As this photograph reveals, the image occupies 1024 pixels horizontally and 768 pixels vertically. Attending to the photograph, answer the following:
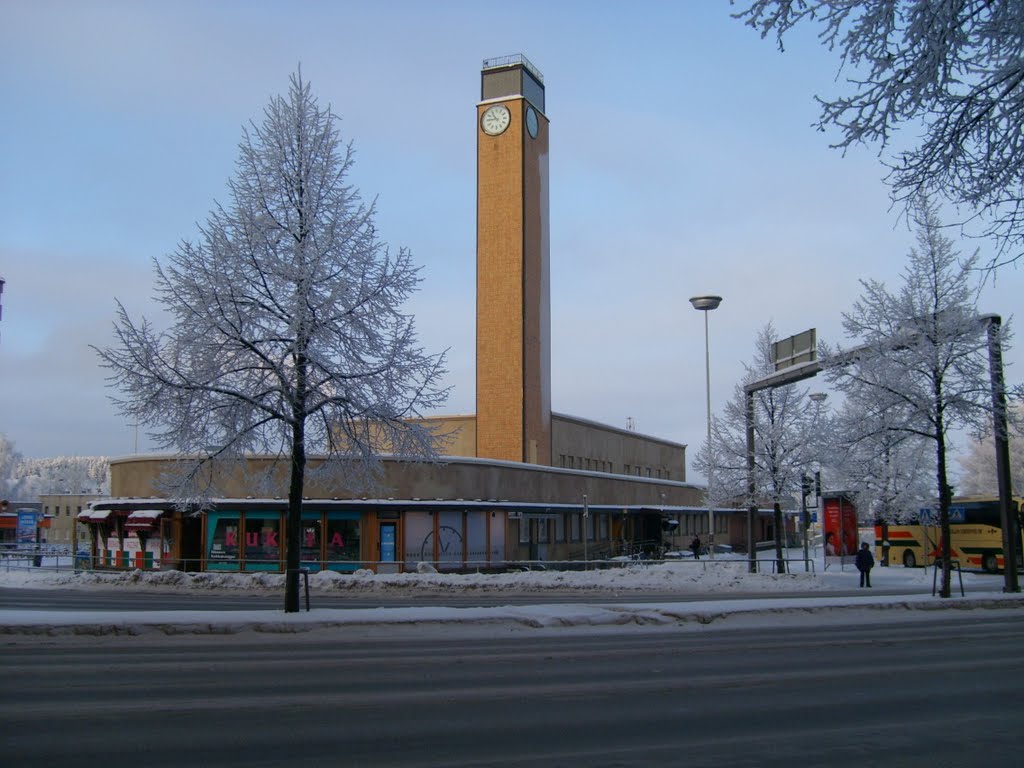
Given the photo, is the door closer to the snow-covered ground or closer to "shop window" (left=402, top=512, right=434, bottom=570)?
"shop window" (left=402, top=512, right=434, bottom=570)

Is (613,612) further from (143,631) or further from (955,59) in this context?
(955,59)

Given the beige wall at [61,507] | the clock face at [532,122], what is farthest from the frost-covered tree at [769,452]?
the beige wall at [61,507]

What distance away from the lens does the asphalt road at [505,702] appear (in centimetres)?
774

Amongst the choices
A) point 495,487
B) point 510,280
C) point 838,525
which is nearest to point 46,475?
point 510,280

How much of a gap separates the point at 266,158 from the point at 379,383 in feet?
17.7

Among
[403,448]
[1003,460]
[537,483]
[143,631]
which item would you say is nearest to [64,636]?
[143,631]

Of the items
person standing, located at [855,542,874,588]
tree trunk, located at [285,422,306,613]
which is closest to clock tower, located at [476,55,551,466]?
person standing, located at [855,542,874,588]

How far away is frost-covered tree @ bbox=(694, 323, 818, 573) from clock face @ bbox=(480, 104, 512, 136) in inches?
897

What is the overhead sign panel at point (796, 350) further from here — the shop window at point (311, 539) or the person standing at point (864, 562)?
the shop window at point (311, 539)

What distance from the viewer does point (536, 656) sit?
1419cm

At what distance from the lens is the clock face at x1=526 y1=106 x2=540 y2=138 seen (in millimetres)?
54906

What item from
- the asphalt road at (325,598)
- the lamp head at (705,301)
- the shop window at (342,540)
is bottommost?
the asphalt road at (325,598)

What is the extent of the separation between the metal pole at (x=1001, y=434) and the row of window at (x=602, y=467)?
110 feet

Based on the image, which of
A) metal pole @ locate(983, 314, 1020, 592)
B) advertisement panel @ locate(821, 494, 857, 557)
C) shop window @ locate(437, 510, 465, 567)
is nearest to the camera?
metal pole @ locate(983, 314, 1020, 592)
